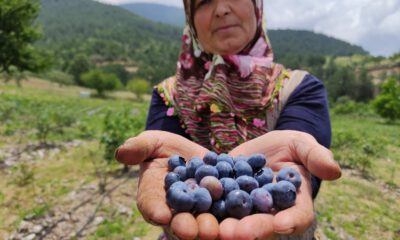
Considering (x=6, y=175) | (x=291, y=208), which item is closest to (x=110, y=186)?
(x=6, y=175)

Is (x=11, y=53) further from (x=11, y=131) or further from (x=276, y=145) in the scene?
(x=276, y=145)

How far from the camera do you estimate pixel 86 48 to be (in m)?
134

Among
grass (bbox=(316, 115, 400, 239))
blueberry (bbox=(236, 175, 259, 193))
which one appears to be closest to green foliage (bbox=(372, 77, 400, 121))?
grass (bbox=(316, 115, 400, 239))

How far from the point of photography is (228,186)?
1.59 meters

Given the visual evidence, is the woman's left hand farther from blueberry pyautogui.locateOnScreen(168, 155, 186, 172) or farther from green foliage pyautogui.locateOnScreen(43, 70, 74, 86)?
green foliage pyautogui.locateOnScreen(43, 70, 74, 86)

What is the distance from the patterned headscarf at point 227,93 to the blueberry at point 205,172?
17.6 inches

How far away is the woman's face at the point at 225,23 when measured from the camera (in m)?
2.09

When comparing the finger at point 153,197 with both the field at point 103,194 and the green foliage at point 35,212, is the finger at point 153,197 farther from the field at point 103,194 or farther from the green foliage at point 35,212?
the green foliage at point 35,212

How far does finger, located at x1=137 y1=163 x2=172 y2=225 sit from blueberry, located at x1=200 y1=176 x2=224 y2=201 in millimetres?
192

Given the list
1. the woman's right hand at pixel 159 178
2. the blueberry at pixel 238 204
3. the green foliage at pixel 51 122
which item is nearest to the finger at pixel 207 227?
the woman's right hand at pixel 159 178

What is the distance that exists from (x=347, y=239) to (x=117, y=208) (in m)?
3.37

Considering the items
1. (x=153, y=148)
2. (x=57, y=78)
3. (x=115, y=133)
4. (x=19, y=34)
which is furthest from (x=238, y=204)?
(x=57, y=78)

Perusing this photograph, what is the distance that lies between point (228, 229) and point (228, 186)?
32 centimetres

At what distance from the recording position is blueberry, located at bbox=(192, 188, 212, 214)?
4.81 ft
